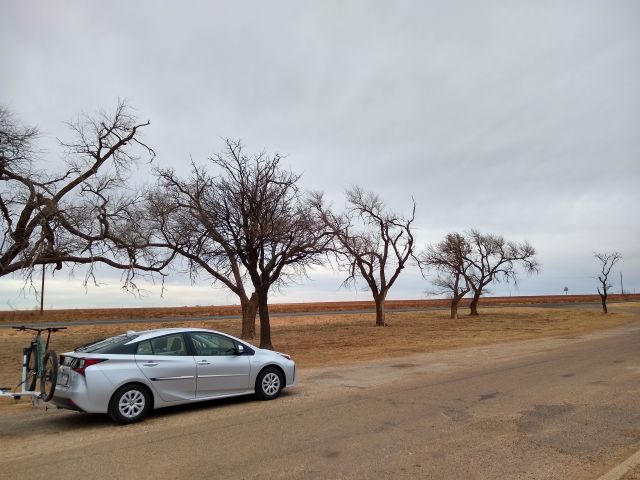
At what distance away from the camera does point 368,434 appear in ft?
22.0

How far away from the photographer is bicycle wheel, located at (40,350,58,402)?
7246mm

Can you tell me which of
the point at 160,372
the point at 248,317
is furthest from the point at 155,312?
the point at 160,372

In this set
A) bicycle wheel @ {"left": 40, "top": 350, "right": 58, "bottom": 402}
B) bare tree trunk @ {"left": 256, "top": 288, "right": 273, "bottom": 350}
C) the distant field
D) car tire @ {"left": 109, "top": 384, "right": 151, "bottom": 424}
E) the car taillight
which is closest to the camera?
bicycle wheel @ {"left": 40, "top": 350, "right": 58, "bottom": 402}

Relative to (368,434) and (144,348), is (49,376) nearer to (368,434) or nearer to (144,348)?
(144,348)

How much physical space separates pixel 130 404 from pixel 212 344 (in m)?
1.72

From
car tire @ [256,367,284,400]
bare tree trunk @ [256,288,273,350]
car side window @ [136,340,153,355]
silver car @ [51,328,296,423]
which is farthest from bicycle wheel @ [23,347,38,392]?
bare tree trunk @ [256,288,273,350]

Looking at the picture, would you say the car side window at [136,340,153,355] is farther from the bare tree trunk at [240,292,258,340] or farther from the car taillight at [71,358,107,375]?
the bare tree trunk at [240,292,258,340]

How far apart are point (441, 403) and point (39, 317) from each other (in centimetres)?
5523

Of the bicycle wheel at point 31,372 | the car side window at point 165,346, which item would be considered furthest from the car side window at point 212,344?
the bicycle wheel at point 31,372

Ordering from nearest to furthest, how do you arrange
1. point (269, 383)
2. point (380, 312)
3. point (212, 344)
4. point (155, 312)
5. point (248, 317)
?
point (212, 344) → point (269, 383) → point (248, 317) → point (380, 312) → point (155, 312)

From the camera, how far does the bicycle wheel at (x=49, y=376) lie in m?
7.25

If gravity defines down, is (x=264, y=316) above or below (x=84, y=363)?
above

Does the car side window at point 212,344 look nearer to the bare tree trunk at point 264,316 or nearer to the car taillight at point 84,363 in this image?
the car taillight at point 84,363

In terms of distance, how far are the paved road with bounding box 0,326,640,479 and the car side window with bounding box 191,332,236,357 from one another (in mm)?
915
